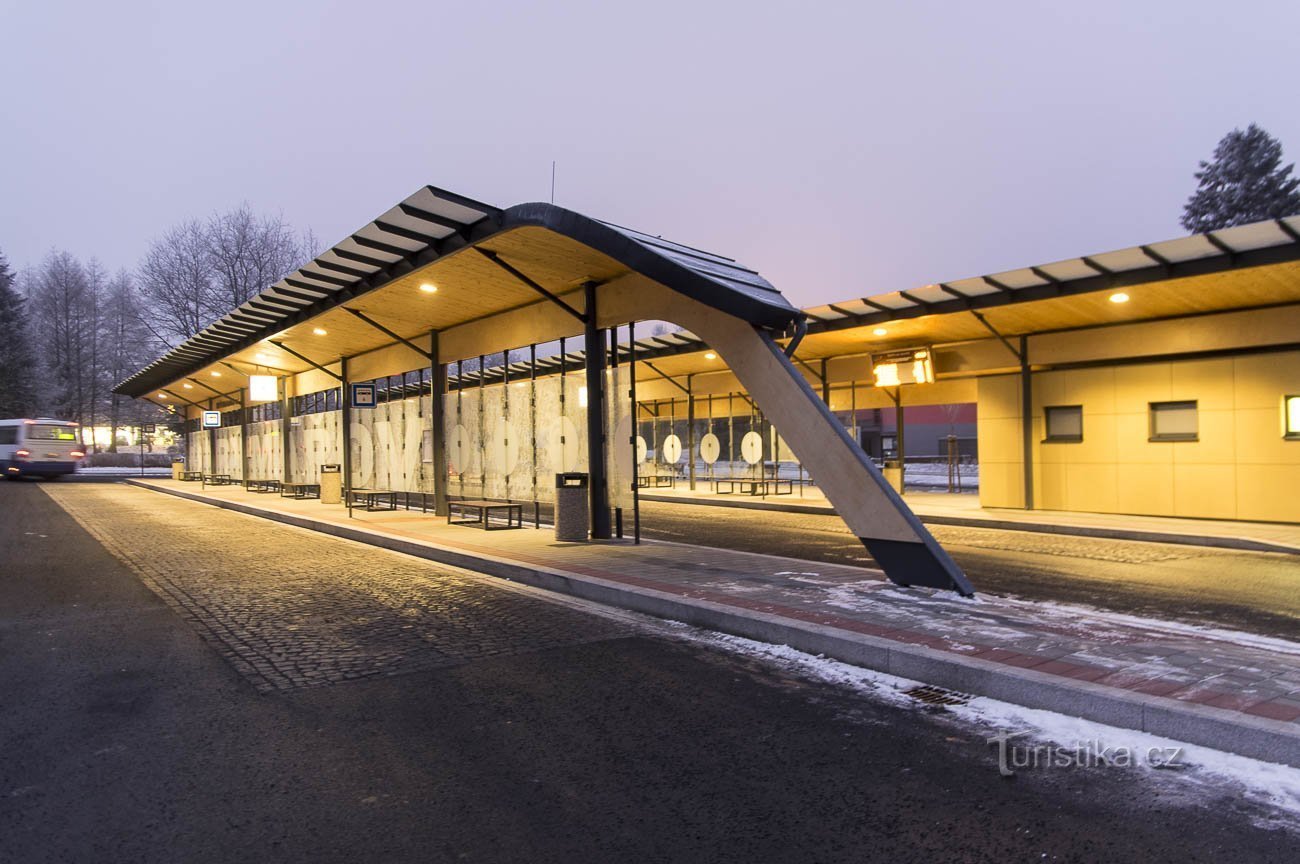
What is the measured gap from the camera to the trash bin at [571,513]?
12609 millimetres

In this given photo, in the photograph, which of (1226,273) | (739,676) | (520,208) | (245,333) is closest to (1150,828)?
(739,676)

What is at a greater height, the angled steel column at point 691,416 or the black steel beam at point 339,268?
the black steel beam at point 339,268

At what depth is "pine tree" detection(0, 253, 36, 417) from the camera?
182 ft

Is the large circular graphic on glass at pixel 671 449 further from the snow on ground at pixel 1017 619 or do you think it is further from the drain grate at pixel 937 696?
the drain grate at pixel 937 696

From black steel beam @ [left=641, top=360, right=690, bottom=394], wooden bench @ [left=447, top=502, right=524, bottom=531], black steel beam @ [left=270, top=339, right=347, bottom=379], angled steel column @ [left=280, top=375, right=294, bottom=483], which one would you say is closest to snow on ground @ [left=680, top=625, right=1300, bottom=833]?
wooden bench @ [left=447, top=502, right=524, bottom=531]

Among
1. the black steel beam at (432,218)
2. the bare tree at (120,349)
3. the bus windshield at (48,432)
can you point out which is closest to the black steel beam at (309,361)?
the black steel beam at (432,218)

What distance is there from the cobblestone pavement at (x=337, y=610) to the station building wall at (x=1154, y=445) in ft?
44.3

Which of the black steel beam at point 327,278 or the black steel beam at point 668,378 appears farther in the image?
the black steel beam at point 668,378

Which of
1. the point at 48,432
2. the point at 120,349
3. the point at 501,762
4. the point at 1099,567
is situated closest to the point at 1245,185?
the point at 1099,567

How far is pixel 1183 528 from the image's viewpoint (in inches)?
561

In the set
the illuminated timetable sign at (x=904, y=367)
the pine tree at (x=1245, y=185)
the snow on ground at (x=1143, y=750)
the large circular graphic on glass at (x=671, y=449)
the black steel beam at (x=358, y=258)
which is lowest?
the snow on ground at (x=1143, y=750)

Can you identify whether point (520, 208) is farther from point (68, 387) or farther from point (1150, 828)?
point (68, 387)

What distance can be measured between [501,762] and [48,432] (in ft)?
157

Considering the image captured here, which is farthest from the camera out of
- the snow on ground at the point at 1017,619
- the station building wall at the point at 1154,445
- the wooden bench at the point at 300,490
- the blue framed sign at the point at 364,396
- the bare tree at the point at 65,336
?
the bare tree at the point at 65,336
